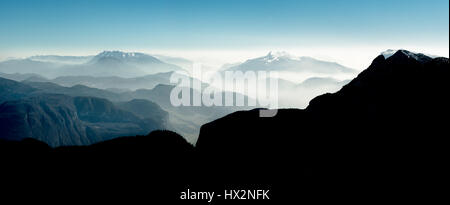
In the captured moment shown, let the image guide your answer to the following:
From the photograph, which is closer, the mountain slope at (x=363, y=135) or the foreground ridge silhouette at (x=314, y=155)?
the foreground ridge silhouette at (x=314, y=155)

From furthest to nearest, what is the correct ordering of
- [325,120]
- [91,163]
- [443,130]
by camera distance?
[91,163]
[325,120]
[443,130]

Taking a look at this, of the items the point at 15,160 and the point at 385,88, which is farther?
the point at 15,160

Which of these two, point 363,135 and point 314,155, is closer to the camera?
point 363,135

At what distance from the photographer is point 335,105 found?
30219 millimetres

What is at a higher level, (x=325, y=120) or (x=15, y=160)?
(x=325, y=120)

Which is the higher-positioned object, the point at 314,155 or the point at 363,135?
the point at 363,135

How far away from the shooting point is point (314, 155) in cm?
2556

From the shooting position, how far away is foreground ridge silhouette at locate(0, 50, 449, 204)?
69.2 ft

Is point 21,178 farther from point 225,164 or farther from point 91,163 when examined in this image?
point 225,164

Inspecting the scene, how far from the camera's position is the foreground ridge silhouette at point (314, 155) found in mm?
21078
